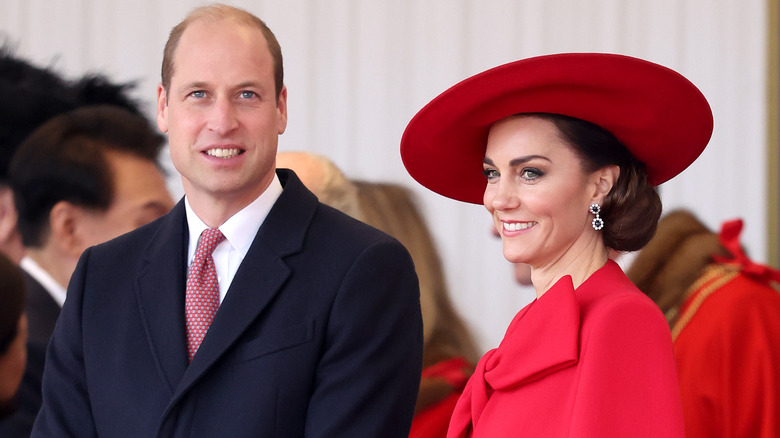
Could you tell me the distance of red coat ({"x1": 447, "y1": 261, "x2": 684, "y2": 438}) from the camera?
127 centimetres

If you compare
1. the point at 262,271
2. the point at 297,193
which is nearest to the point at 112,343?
the point at 262,271

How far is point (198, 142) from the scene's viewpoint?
1.56 m

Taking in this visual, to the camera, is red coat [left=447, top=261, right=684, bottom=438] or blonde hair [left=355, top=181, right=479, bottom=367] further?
blonde hair [left=355, top=181, right=479, bottom=367]

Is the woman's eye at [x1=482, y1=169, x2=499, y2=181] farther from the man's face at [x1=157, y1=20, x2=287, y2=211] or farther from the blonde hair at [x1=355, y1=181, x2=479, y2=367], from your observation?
the blonde hair at [x1=355, y1=181, x2=479, y2=367]

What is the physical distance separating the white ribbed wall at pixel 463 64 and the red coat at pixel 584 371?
2458 millimetres

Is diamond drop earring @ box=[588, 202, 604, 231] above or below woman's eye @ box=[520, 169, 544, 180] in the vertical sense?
below

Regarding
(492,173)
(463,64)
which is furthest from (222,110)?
(463,64)

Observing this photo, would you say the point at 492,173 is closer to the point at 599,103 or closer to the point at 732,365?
the point at 599,103

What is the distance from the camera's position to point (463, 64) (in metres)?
3.95

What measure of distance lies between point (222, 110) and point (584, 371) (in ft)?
2.21

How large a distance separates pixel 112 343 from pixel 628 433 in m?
0.82

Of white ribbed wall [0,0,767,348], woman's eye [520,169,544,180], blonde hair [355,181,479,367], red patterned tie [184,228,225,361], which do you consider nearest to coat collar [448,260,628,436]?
woman's eye [520,169,544,180]

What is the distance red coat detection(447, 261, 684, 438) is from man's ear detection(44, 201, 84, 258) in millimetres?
1515

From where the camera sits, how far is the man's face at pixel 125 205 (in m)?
2.65
